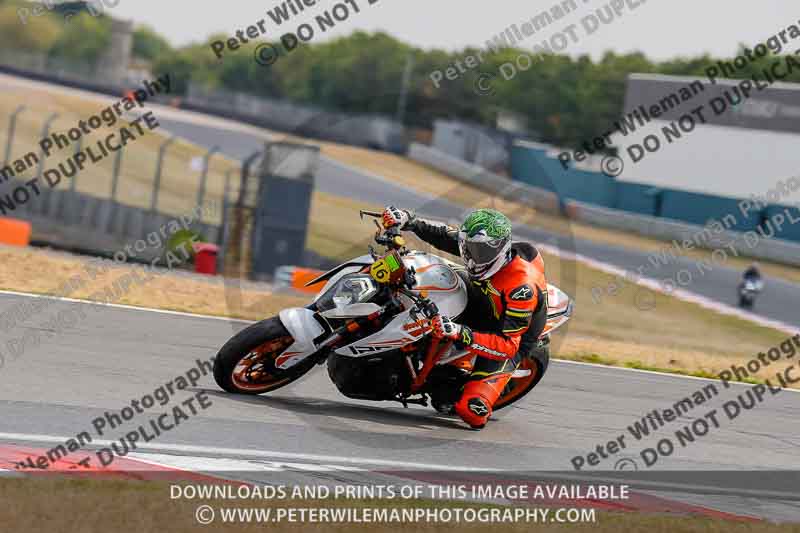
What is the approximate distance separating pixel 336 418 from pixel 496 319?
1.38m

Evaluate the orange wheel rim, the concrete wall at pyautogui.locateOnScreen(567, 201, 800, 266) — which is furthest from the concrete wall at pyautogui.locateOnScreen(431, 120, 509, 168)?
the orange wheel rim

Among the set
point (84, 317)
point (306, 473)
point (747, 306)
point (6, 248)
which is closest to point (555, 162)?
point (747, 306)

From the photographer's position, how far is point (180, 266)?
2084 cm

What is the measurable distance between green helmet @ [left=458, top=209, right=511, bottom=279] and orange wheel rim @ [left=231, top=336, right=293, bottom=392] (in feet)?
4.58

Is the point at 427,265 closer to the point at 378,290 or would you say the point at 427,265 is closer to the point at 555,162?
the point at 378,290

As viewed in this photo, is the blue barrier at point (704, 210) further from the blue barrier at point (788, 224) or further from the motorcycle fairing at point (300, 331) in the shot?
the motorcycle fairing at point (300, 331)

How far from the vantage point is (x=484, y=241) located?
748cm

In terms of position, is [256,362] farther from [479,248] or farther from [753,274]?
[753,274]

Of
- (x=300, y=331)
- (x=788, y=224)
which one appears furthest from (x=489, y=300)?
(x=788, y=224)

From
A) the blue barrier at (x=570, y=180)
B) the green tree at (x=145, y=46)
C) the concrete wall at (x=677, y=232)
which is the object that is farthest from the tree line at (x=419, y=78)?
the green tree at (x=145, y=46)

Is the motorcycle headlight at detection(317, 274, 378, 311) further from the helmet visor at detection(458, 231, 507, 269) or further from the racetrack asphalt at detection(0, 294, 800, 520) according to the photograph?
the racetrack asphalt at detection(0, 294, 800, 520)

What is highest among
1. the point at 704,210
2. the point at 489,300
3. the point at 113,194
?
the point at 704,210

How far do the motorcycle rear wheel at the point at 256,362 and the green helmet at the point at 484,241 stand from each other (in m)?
1.33

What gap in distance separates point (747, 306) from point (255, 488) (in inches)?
956
